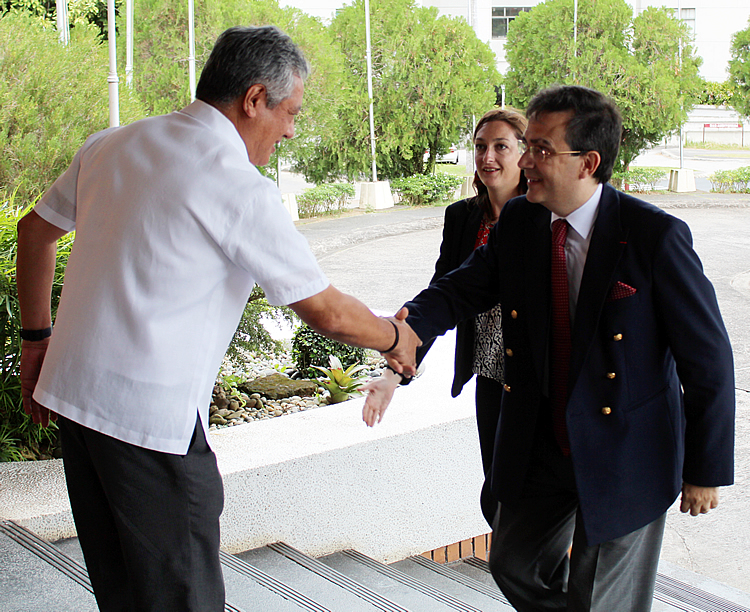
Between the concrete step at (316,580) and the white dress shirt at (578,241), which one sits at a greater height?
the white dress shirt at (578,241)

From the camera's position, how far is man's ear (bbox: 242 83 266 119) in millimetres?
1979

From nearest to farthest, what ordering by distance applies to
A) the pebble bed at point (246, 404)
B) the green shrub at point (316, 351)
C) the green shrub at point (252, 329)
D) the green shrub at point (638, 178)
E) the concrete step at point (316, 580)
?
the concrete step at point (316, 580) → the pebble bed at point (246, 404) → the green shrub at point (252, 329) → the green shrub at point (316, 351) → the green shrub at point (638, 178)

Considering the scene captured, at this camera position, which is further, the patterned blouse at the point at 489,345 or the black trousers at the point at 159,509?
the patterned blouse at the point at 489,345

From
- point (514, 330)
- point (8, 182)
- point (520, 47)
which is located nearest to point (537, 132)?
point (514, 330)

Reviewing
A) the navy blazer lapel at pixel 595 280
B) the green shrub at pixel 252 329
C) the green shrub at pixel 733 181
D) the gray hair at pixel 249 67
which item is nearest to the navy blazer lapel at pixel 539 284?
the navy blazer lapel at pixel 595 280

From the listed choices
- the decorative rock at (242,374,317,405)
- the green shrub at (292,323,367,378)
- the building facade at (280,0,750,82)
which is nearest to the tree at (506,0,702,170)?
the building facade at (280,0,750,82)

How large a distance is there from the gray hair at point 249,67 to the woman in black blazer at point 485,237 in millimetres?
1164

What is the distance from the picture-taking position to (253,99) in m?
1.99

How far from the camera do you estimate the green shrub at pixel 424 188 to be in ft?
66.1

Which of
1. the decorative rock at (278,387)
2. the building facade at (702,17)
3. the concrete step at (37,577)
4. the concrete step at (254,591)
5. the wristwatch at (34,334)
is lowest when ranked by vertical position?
the concrete step at (254,591)

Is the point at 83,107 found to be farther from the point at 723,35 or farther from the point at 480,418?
the point at 723,35

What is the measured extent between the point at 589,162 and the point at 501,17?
44.0 m

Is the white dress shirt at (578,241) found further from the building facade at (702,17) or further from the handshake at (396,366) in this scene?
the building facade at (702,17)

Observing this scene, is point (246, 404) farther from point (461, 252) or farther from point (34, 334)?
point (34, 334)
